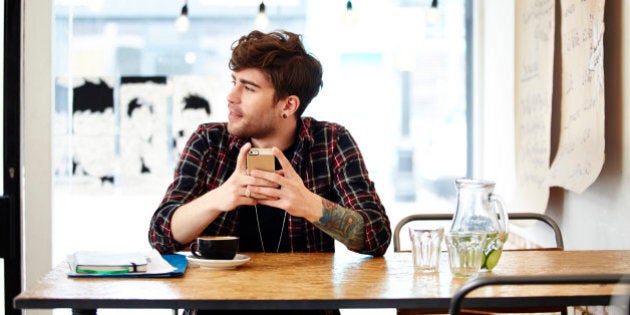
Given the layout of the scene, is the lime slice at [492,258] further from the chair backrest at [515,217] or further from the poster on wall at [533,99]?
the poster on wall at [533,99]

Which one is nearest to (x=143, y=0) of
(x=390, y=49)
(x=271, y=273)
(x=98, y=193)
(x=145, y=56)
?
(x=145, y=56)

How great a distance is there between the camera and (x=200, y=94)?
4098 mm

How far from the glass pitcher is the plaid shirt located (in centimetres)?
39

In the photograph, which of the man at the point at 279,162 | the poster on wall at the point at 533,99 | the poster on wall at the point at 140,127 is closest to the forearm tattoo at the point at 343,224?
the man at the point at 279,162

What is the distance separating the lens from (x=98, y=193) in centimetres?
407

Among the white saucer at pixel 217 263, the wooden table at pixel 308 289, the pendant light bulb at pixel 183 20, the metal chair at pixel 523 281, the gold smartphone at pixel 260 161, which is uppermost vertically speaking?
the pendant light bulb at pixel 183 20

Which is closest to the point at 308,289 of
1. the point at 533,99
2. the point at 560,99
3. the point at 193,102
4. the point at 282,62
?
the point at 282,62

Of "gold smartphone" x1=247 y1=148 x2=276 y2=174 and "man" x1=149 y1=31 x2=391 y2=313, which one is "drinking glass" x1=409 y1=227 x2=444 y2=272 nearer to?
"man" x1=149 y1=31 x2=391 y2=313

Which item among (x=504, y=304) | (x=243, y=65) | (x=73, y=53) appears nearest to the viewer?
(x=504, y=304)

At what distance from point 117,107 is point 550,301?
9.66 ft

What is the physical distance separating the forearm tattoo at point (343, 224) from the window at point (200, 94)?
6.82ft

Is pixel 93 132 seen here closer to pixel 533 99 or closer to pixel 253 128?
pixel 253 128

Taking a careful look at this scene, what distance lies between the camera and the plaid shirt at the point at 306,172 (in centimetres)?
224

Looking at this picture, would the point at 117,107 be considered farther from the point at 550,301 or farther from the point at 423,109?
the point at 550,301
